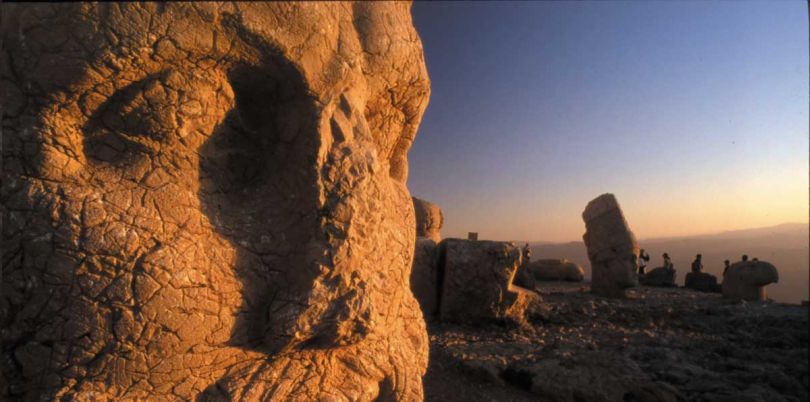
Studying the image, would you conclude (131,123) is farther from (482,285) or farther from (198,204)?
(482,285)

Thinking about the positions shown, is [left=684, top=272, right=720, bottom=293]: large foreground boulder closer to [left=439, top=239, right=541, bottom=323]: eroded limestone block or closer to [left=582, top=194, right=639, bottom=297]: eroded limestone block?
[left=582, top=194, right=639, bottom=297]: eroded limestone block

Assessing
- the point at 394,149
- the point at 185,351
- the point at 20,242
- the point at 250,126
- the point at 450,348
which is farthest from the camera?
the point at 450,348

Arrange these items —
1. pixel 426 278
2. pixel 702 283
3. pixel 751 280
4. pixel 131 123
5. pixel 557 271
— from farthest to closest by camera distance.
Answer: pixel 557 271 < pixel 702 283 < pixel 751 280 < pixel 426 278 < pixel 131 123

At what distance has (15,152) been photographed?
1.35m

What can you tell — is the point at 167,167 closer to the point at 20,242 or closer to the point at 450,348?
the point at 20,242

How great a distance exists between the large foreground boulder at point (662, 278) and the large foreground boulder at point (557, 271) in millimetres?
1795

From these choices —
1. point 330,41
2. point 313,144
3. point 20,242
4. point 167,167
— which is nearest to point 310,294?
point 313,144

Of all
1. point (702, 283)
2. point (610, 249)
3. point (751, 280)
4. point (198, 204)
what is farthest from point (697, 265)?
point (198, 204)

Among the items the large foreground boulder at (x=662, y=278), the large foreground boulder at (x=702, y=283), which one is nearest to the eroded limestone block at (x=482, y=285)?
the large foreground boulder at (x=662, y=278)

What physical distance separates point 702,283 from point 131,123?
13.0 m

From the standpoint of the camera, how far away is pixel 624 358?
160 inches

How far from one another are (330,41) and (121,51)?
795 millimetres

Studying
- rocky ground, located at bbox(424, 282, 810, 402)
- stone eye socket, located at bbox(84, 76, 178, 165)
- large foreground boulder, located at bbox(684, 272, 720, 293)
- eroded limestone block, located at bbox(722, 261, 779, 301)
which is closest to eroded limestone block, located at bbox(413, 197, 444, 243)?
rocky ground, located at bbox(424, 282, 810, 402)

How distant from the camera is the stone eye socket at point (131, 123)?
58.3 inches
